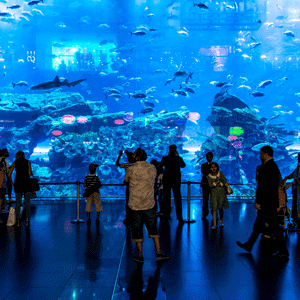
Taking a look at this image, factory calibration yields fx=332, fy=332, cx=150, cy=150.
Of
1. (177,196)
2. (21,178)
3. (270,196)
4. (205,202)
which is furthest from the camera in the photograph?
(205,202)

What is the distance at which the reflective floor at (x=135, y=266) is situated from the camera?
3137 mm

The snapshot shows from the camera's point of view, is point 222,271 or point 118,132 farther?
point 118,132

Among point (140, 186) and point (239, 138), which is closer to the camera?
point (140, 186)

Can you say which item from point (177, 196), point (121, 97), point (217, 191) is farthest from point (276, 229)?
point (121, 97)

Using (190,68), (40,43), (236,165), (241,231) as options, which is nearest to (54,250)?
(241,231)

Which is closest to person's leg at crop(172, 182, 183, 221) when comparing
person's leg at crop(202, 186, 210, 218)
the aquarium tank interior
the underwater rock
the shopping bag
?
person's leg at crop(202, 186, 210, 218)

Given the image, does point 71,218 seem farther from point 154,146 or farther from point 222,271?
point 154,146

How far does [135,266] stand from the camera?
157 inches

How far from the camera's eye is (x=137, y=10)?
155 ft

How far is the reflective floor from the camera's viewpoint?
3.14m

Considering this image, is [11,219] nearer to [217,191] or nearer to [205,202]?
[217,191]

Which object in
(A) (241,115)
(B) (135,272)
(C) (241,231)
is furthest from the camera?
(A) (241,115)

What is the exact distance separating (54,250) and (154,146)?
24.4 m

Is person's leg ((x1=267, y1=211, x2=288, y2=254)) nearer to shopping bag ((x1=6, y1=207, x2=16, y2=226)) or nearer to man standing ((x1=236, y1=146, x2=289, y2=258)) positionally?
man standing ((x1=236, y1=146, x2=289, y2=258))
